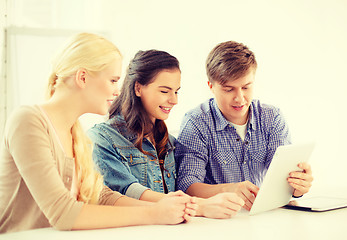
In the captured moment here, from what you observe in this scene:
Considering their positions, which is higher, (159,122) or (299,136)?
(159,122)

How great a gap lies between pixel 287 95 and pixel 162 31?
50.8 inches

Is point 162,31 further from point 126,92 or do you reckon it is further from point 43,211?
point 43,211

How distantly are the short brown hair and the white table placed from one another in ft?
2.46

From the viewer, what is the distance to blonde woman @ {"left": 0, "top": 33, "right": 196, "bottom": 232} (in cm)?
109

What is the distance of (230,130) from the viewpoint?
2.06 meters

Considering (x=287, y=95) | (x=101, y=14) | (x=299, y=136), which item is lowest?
(x=299, y=136)

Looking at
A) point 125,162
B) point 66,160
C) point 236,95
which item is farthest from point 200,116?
point 66,160

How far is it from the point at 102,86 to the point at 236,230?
0.59 metres

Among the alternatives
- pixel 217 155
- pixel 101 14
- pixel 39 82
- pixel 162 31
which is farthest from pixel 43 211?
pixel 162 31

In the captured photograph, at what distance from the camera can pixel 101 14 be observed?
11.7ft

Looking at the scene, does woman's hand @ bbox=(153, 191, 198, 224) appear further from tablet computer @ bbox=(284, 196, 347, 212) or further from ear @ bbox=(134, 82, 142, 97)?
ear @ bbox=(134, 82, 142, 97)

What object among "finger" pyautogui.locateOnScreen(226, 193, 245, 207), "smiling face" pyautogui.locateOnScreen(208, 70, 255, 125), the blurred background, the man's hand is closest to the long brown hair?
"smiling face" pyautogui.locateOnScreen(208, 70, 255, 125)

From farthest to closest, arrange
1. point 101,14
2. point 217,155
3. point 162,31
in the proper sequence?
point 162,31 → point 101,14 → point 217,155

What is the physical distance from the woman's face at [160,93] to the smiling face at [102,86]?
48cm
